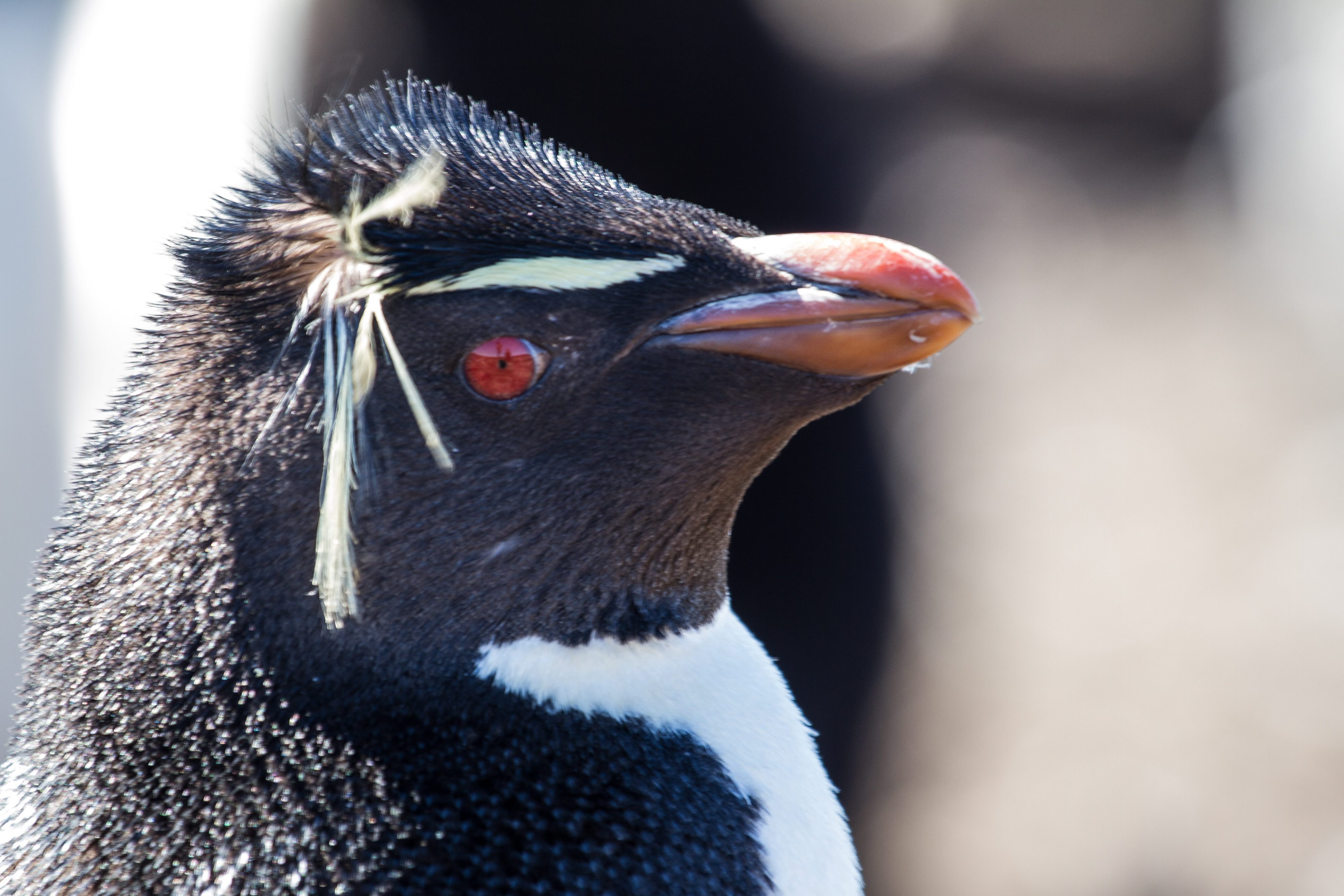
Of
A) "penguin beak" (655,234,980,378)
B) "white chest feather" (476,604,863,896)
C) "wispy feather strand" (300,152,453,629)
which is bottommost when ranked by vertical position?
"white chest feather" (476,604,863,896)

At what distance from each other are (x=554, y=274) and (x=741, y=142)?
1.41 meters

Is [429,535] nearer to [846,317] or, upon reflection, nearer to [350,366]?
[350,366]

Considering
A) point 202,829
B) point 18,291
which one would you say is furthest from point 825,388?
point 18,291

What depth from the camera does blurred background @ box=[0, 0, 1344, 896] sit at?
1961 millimetres

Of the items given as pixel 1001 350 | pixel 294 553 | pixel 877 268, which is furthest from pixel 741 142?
pixel 294 553

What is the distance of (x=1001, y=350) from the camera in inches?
90.4

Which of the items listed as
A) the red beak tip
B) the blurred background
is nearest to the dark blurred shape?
the blurred background

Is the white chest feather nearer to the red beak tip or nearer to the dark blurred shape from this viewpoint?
the red beak tip

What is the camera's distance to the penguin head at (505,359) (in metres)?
0.65

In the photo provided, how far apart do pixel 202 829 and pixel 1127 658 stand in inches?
72.8

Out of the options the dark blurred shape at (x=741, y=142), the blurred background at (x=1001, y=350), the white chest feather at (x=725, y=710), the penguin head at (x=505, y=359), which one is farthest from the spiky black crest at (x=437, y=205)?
the blurred background at (x=1001, y=350)

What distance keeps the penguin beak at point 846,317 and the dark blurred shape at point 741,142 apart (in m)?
1.23

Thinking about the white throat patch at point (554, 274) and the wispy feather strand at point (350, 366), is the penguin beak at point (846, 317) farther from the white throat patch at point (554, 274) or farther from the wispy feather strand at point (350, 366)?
the wispy feather strand at point (350, 366)

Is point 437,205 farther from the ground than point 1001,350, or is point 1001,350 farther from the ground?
point 1001,350
